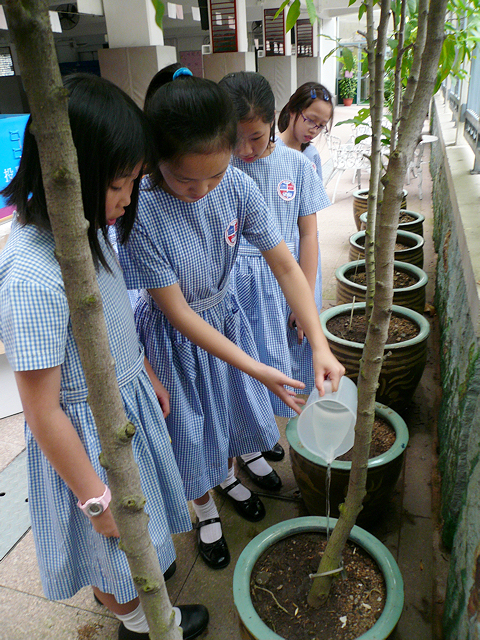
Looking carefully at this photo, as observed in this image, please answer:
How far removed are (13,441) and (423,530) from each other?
183 cm

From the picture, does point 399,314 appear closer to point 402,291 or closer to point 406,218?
point 402,291

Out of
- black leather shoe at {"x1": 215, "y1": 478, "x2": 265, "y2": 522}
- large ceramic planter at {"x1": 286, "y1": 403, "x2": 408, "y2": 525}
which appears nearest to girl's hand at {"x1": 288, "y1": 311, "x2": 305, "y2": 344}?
large ceramic planter at {"x1": 286, "y1": 403, "x2": 408, "y2": 525}

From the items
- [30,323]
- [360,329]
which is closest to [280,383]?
[30,323]

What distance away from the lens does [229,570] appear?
5.61ft

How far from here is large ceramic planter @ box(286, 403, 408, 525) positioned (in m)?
1.62

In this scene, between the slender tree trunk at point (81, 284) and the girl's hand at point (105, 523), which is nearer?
the slender tree trunk at point (81, 284)

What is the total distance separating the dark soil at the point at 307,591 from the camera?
1164 millimetres

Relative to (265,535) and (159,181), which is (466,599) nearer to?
(265,535)

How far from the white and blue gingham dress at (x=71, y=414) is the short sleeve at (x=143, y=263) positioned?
0.11 m

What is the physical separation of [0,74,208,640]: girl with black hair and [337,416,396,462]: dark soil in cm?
75

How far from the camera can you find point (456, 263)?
92.7 inches

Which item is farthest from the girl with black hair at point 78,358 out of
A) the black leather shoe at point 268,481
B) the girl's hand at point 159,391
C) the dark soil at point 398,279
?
the dark soil at point 398,279

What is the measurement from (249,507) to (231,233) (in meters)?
1.04

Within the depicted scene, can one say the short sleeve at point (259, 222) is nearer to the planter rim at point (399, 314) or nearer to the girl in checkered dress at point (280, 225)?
the girl in checkered dress at point (280, 225)
